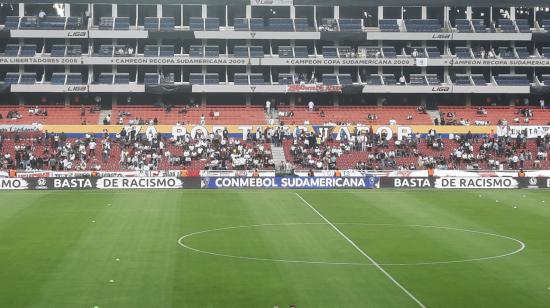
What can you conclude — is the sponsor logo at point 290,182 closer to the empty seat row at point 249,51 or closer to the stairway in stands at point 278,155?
the stairway in stands at point 278,155

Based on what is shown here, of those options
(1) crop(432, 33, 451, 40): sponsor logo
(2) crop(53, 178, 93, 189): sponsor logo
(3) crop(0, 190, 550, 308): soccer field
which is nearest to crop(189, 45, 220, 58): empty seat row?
(1) crop(432, 33, 451, 40): sponsor logo

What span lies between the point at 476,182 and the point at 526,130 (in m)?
18.3

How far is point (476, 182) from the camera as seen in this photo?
64.4 m

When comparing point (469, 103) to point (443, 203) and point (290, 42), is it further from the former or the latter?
point (443, 203)

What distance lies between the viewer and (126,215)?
45.3 m

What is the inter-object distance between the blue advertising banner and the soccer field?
356 inches

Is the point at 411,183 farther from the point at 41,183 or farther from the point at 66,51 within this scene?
the point at 66,51

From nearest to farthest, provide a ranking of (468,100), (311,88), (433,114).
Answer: (311,88) < (433,114) < (468,100)

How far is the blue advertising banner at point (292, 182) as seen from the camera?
63.1m

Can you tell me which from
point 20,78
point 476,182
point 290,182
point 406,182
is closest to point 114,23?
point 20,78

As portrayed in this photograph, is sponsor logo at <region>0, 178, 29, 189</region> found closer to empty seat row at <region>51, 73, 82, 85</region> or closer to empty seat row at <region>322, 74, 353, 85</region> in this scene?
empty seat row at <region>51, 73, 82, 85</region>

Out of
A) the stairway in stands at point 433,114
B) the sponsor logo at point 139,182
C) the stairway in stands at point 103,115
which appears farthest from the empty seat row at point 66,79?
the stairway in stands at point 433,114

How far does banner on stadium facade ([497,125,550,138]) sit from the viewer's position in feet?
262

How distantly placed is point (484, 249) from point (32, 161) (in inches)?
1769
